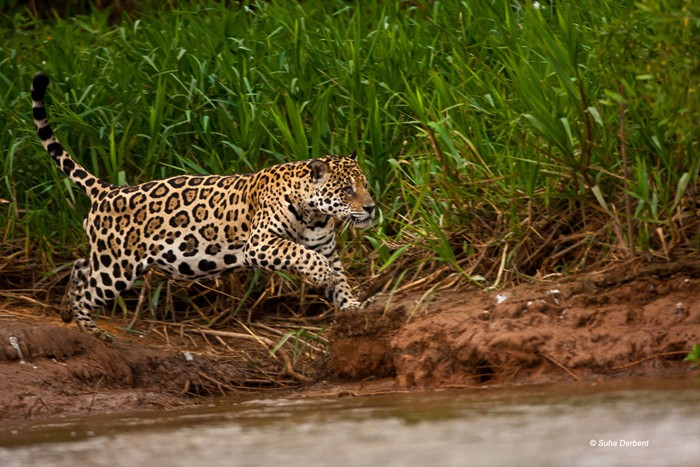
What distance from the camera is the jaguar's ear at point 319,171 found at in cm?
803

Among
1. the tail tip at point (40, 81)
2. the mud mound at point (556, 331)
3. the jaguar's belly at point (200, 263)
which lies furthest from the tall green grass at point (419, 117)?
the jaguar's belly at point (200, 263)

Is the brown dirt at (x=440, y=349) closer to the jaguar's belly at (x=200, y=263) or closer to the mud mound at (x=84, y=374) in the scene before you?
the mud mound at (x=84, y=374)

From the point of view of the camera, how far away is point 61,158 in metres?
8.64

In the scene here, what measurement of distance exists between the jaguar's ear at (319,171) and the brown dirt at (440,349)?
981 millimetres

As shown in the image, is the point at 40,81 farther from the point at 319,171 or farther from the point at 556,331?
the point at 556,331

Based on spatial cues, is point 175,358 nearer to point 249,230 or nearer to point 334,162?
point 249,230

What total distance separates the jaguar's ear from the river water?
1768mm

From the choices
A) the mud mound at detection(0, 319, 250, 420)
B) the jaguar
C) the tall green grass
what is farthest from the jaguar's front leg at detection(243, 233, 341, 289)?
the mud mound at detection(0, 319, 250, 420)

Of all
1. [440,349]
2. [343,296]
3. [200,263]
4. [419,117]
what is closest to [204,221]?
[200,263]

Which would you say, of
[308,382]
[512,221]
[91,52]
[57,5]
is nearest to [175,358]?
[308,382]

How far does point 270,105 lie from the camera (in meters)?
9.18

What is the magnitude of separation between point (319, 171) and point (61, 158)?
1787 millimetres

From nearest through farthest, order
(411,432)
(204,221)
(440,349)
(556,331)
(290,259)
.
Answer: (411,432)
(556,331)
(440,349)
(290,259)
(204,221)

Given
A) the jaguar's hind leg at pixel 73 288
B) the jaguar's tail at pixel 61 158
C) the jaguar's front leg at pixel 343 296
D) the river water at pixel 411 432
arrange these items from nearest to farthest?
the river water at pixel 411 432
the jaguar's front leg at pixel 343 296
the jaguar's hind leg at pixel 73 288
the jaguar's tail at pixel 61 158
